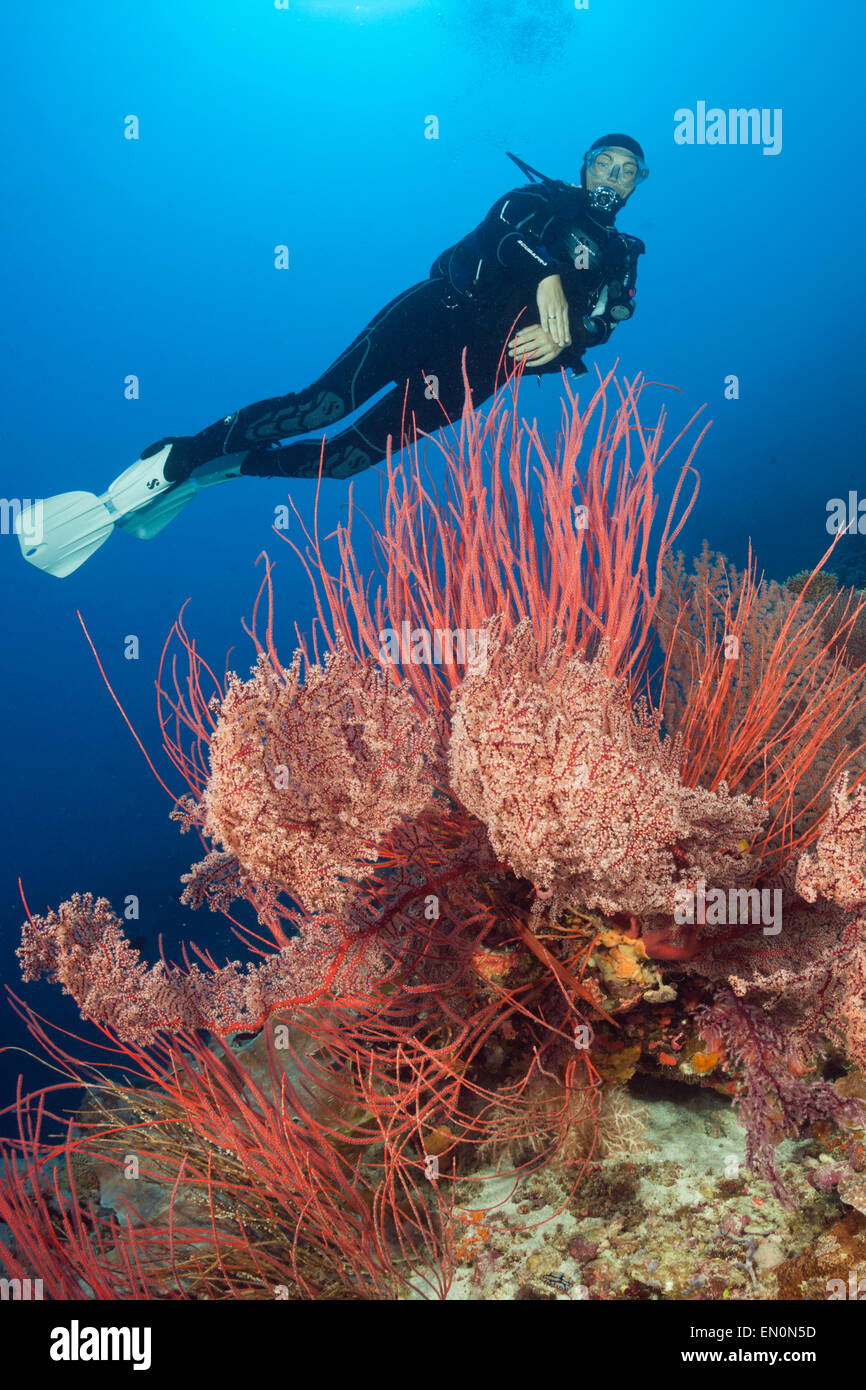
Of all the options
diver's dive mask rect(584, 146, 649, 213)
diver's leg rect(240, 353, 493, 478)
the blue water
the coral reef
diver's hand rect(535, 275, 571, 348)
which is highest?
the blue water

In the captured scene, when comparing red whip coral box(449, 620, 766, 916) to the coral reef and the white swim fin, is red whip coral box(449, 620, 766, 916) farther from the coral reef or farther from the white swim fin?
the white swim fin

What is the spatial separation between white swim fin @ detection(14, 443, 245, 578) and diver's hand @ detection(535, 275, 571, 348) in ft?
10.9

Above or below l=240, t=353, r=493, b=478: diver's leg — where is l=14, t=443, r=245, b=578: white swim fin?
below

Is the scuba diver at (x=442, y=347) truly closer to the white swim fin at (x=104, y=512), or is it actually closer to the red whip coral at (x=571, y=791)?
the white swim fin at (x=104, y=512)

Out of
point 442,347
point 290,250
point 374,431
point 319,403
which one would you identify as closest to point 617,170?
point 442,347

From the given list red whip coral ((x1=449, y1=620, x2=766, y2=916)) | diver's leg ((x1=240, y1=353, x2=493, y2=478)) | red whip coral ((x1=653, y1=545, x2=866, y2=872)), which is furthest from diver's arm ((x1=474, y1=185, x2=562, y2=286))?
red whip coral ((x1=449, y1=620, x2=766, y2=916))

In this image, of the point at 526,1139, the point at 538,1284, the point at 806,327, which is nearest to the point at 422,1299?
the point at 538,1284

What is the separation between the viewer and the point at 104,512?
673 cm

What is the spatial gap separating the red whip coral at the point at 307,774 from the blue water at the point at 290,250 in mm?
16018

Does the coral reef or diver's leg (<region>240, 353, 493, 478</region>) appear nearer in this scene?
the coral reef

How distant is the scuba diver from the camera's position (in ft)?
15.8
